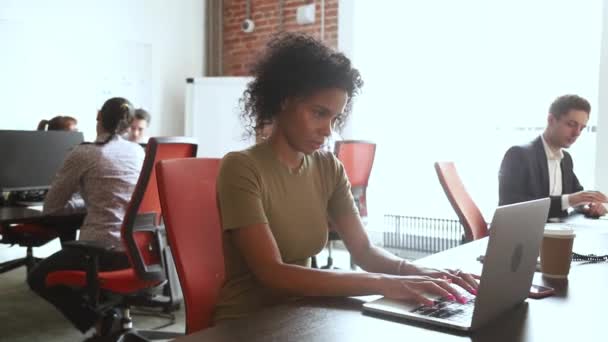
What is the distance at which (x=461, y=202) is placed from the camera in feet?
8.60

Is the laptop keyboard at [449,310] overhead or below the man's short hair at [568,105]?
below

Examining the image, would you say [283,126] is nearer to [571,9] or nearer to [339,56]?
[339,56]

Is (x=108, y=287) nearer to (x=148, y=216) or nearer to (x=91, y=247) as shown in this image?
(x=91, y=247)

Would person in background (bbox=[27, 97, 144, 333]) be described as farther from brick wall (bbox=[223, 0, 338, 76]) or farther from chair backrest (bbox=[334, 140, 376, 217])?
brick wall (bbox=[223, 0, 338, 76])

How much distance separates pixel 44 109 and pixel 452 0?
344 centimetres

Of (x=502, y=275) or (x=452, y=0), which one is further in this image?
(x=452, y=0)

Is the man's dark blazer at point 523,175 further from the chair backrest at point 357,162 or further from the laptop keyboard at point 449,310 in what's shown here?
the laptop keyboard at point 449,310

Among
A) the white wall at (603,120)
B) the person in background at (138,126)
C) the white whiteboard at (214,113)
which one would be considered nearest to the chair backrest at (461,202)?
the white wall at (603,120)

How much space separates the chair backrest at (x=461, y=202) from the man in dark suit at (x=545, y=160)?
28 centimetres

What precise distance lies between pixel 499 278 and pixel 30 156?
131 inches

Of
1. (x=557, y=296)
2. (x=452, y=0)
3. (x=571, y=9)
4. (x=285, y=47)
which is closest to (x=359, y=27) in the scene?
(x=452, y=0)

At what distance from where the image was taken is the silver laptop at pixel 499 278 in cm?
97

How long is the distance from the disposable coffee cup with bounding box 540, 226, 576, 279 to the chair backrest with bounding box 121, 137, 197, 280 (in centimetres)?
147

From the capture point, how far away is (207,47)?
6383 mm
